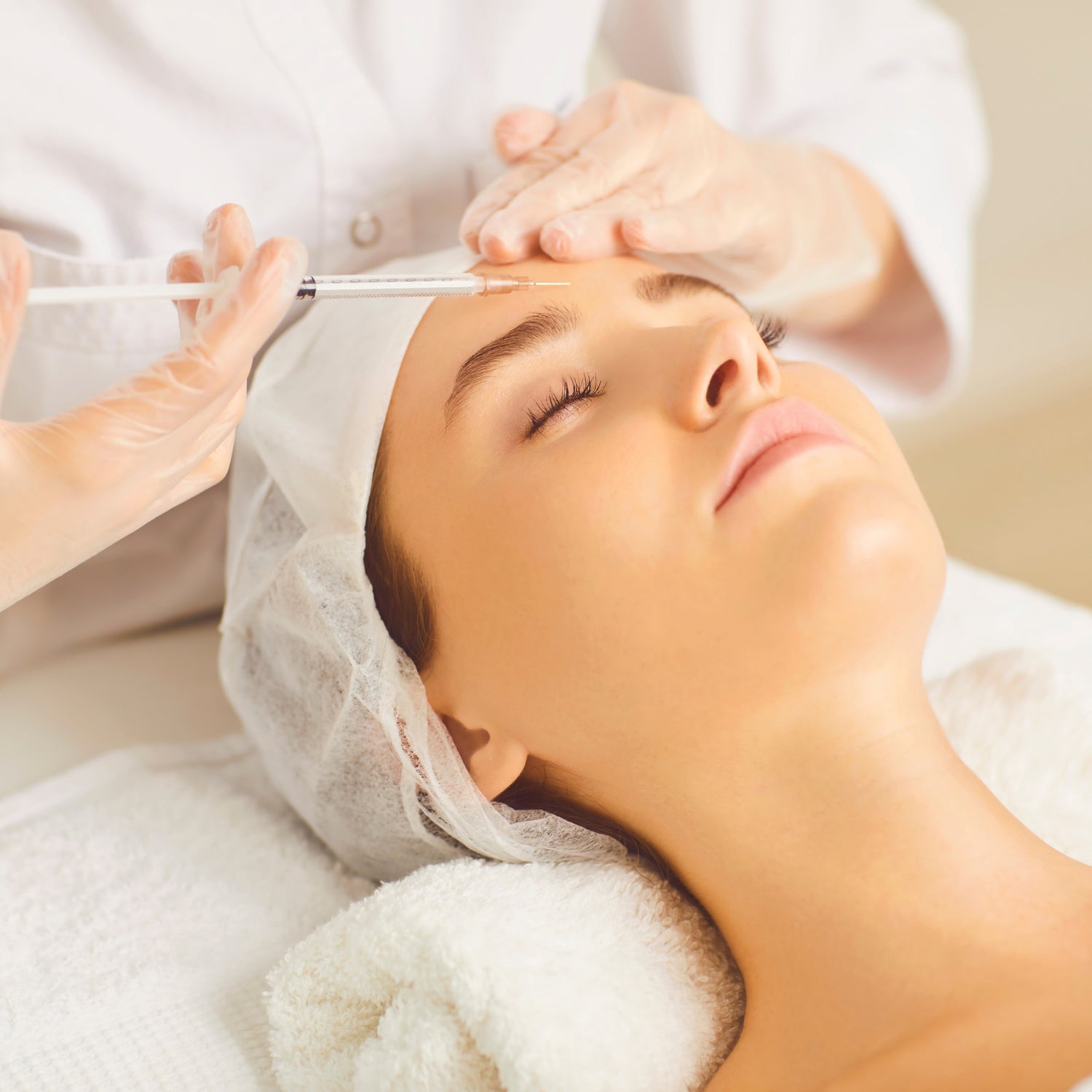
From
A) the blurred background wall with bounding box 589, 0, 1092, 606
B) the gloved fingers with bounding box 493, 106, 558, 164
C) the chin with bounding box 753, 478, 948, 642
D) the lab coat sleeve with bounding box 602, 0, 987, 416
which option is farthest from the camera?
the blurred background wall with bounding box 589, 0, 1092, 606

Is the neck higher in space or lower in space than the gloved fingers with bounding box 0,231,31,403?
lower

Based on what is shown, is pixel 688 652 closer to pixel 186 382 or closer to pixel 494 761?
pixel 494 761

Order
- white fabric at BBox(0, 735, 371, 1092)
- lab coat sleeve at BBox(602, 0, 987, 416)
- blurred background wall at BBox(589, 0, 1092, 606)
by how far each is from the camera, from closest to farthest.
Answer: white fabric at BBox(0, 735, 371, 1092) → lab coat sleeve at BBox(602, 0, 987, 416) → blurred background wall at BBox(589, 0, 1092, 606)

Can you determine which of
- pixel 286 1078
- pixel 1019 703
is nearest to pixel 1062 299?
pixel 1019 703

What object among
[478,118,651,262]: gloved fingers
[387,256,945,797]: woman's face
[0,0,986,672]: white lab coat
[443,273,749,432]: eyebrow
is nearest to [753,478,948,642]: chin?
[387,256,945,797]: woman's face

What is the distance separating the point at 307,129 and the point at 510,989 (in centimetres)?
88

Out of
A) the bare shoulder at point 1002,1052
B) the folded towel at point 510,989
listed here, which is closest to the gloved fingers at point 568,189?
the folded towel at point 510,989

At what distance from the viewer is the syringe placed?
2.22ft

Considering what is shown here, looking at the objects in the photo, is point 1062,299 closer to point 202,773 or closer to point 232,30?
point 232,30

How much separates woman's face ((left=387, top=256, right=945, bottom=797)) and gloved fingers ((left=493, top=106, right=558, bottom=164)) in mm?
267

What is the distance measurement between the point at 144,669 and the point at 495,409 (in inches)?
26.4

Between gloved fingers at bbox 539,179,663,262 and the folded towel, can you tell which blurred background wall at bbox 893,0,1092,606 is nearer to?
the folded towel

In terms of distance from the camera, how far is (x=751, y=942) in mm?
875

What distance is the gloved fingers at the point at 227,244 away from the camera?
2.63 ft
